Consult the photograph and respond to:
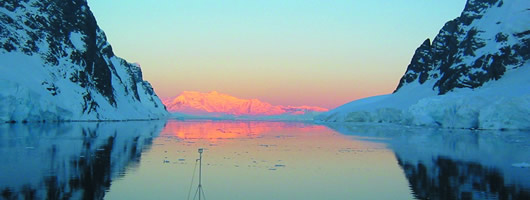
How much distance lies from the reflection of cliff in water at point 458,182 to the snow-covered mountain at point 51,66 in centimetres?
5711

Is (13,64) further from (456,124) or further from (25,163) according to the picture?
(456,124)

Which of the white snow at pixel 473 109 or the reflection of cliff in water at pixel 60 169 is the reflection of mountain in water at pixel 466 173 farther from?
the white snow at pixel 473 109

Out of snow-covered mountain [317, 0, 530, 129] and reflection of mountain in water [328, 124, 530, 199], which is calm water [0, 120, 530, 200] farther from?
snow-covered mountain [317, 0, 530, 129]

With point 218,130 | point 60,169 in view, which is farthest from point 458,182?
point 218,130

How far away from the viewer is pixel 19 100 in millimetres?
65625

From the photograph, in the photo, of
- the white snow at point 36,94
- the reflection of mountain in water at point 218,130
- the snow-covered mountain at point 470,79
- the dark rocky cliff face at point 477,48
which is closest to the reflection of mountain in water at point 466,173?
the reflection of mountain in water at point 218,130

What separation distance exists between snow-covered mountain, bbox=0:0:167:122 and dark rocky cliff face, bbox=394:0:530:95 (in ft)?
248

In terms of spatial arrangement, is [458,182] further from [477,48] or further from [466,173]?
[477,48]

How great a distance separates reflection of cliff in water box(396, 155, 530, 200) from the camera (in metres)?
16.2

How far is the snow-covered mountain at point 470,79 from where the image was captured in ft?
219

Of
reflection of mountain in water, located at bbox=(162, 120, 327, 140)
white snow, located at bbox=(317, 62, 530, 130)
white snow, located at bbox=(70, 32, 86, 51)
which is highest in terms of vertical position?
white snow, located at bbox=(70, 32, 86, 51)

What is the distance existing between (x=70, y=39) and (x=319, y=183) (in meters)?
94.9

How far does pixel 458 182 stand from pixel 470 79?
95.9 meters

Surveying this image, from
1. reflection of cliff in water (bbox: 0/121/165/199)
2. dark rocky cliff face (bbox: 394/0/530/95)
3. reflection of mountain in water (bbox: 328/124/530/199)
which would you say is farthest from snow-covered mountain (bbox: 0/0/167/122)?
dark rocky cliff face (bbox: 394/0/530/95)
